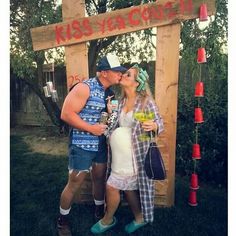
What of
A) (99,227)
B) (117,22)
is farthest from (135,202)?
(117,22)

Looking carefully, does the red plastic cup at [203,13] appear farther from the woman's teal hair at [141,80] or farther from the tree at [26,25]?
the tree at [26,25]

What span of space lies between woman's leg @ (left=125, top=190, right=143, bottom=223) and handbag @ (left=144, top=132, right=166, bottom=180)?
279 millimetres

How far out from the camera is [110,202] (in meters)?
2.75

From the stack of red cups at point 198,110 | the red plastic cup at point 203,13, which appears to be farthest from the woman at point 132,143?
the red plastic cup at point 203,13

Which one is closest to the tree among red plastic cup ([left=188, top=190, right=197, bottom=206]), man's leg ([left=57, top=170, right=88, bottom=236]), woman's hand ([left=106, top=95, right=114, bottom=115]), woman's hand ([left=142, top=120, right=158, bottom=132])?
woman's hand ([left=106, top=95, right=114, bottom=115])

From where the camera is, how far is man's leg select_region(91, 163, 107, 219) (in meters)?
2.96

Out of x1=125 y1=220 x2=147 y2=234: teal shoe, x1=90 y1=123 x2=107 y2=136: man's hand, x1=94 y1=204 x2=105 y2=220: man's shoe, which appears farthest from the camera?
x1=94 y1=204 x2=105 y2=220: man's shoe

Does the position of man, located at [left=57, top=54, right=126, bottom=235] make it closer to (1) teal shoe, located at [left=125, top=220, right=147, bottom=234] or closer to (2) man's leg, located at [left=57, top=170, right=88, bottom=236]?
(2) man's leg, located at [left=57, top=170, right=88, bottom=236]

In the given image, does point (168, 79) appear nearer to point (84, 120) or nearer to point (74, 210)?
point (84, 120)

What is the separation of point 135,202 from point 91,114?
2.89 feet

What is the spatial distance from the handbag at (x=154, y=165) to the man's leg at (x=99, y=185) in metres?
0.50
